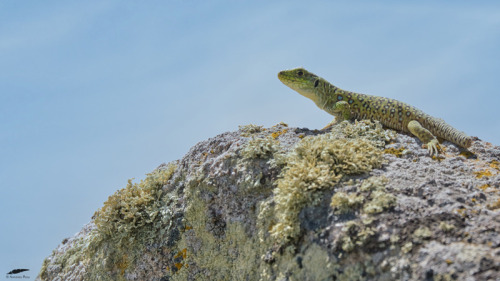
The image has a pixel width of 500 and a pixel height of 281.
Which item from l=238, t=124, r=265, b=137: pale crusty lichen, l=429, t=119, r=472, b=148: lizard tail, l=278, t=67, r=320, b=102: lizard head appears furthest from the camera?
l=278, t=67, r=320, b=102: lizard head

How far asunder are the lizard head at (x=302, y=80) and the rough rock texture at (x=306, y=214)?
223 cm

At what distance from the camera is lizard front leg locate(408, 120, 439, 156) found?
22.9 ft

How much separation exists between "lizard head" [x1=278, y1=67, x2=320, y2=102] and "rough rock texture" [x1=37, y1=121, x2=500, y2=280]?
7.31ft

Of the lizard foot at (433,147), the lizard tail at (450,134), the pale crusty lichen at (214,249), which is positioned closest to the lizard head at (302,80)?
the lizard tail at (450,134)

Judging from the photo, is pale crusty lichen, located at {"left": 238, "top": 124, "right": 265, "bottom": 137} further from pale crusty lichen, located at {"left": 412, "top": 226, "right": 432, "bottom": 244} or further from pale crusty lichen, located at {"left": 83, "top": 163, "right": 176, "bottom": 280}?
pale crusty lichen, located at {"left": 412, "top": 226, "right": 432, "bottom": 244}

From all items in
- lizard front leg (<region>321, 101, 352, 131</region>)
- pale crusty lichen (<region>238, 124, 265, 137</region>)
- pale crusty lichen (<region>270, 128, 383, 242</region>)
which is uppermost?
lizard front leg (<region>321, 101, 352, 131</region>)

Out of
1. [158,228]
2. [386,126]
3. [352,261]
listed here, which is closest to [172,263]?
[158,228]

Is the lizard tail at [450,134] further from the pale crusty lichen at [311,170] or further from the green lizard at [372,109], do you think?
the pale crusty lichen at [311,170]

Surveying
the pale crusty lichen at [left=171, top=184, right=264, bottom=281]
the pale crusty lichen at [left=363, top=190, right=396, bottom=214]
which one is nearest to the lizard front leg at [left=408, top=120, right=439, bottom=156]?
the pale crusty lichen at [left=363, top=190, right=396, bottom=214]

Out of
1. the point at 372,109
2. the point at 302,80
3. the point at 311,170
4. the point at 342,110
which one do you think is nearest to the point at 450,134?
the point at 372,109

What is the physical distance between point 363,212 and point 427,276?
3.37 feet

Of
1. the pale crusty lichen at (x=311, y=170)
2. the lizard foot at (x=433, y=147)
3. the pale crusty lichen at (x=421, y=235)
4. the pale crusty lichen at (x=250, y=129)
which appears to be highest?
the pale crusty lichen at (x=250, y=129)

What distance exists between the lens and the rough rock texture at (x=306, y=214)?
4.52 meters

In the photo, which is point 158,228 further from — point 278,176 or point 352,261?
point 352,261
